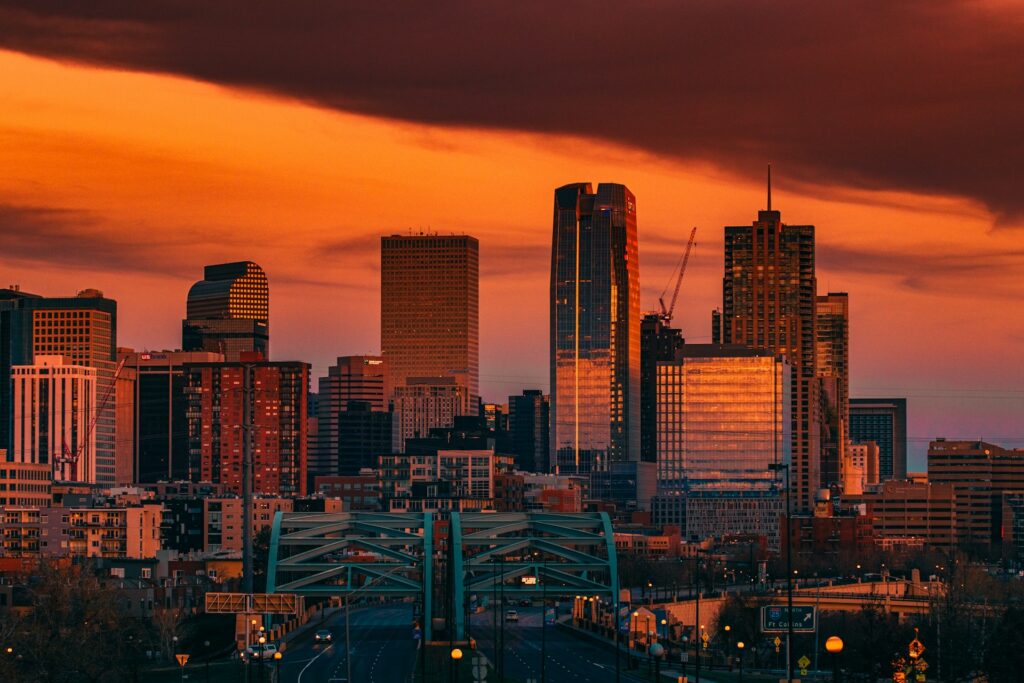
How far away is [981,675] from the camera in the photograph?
529 ft

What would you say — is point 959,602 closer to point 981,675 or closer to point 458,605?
point 981,675

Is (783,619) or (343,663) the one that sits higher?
(783,619)

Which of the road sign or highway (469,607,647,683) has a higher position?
the road sign

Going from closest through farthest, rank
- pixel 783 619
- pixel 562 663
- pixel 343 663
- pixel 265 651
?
pixel 783 619
pixel 343 663
pixel 265 651
pixel 562 663

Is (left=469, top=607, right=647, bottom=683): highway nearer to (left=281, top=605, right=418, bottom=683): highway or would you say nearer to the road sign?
(left=281, top=605, right=418, bottom=683): highway

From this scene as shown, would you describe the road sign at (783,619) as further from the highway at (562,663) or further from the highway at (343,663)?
the highway at (343,663)

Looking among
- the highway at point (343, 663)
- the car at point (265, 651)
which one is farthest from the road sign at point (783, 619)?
the car at point (265, 651)

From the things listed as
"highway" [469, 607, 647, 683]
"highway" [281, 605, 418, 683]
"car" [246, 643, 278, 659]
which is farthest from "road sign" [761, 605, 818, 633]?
"car" [246, 643, 278, 659]

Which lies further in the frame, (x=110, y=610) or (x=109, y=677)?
(x=110, y=610)

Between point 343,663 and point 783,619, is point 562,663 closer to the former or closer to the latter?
point 343,663

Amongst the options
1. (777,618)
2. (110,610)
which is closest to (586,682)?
(777,618)

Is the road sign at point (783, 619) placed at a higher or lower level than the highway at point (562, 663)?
higher

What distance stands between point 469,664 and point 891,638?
40.5 metres

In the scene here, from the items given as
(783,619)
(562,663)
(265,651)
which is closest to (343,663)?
(265,651)
